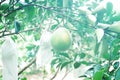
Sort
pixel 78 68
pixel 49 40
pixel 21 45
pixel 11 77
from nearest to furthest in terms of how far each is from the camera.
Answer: pixel 11 77, pixel 49 40, pixel 78 68, pixel 21 45

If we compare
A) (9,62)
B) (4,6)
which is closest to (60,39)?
(9,62)

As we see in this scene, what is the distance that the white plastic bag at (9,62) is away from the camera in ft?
2.41

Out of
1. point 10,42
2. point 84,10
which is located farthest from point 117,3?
point 10,42

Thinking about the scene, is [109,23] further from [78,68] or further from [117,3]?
[78,68]

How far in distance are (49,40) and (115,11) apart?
0.86 feet

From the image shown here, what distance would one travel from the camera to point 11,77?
2.40 ft

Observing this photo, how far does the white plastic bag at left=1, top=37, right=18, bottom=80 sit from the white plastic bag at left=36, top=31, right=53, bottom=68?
0.25ft

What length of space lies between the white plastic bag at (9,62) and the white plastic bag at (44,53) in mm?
75

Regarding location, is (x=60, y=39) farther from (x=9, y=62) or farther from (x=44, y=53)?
(x=9, y=62)

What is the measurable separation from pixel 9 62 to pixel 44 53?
107mm

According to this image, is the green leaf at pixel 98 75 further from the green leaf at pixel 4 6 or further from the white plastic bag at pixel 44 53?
the green leaf at pixel 4 6

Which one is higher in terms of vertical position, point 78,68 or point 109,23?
point 109,23

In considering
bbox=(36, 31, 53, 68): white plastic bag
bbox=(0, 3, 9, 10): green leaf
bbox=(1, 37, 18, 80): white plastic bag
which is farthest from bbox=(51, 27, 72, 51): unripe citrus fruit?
bbox=(0, 3, 9, 10): green leaf

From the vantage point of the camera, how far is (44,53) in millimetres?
800
